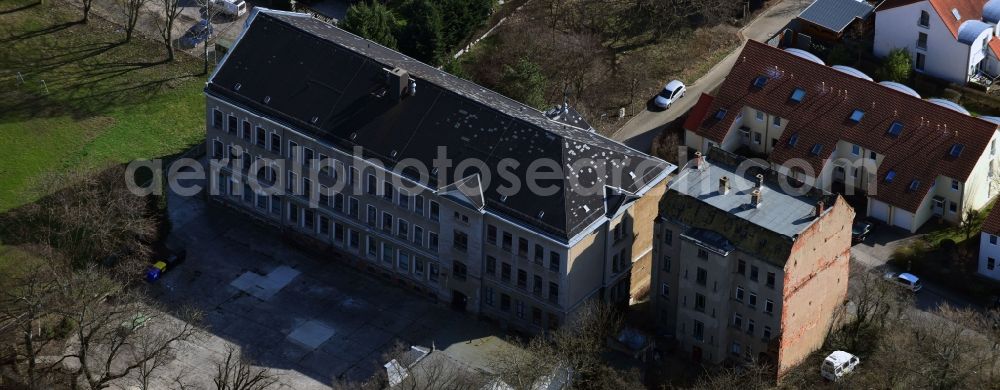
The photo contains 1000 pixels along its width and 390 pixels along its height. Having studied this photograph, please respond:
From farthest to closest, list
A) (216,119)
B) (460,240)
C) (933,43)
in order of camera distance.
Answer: (933,43)
(216,119)
(460,240)

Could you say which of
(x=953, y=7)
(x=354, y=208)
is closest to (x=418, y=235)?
(x=354, y=208)

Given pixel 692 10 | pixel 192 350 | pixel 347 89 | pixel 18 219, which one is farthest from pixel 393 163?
pixel 692 10

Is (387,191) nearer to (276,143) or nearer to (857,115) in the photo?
(276,143)

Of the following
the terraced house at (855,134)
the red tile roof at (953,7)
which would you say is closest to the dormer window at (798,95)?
the terraced house at (855,134)

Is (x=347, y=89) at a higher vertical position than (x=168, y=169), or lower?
higher

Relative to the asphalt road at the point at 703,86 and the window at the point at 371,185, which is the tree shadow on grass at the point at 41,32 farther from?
the asphalt road at the point at 703,86

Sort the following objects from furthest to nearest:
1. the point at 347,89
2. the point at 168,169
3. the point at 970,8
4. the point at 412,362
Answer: the point at 970,8 < the point at 168,169 < the point at 347,89 < the point at 412,362

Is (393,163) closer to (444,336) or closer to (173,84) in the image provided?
(444,336)
